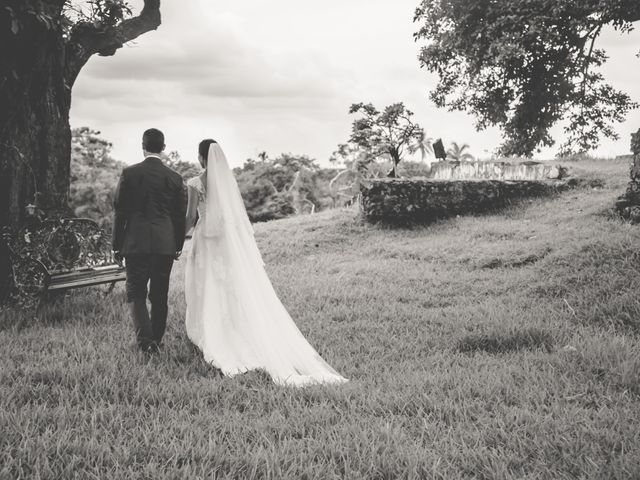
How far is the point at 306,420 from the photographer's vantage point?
3.73 metres

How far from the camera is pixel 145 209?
5.05 m

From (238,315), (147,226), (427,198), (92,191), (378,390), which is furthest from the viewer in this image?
(92,191)

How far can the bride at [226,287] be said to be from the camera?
5082mm

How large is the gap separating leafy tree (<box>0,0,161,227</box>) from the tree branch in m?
0.02

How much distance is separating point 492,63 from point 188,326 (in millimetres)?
10131

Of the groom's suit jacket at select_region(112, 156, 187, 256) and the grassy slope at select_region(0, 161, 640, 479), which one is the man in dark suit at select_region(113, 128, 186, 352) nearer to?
the groom's suit jacket at select_region(112, 156, 187, 256)

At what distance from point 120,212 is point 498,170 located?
14.7m

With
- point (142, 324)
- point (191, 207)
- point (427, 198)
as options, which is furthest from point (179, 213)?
point (427, 198)

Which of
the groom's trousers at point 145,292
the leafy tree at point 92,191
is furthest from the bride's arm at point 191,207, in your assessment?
the leafy tree at point 92,191

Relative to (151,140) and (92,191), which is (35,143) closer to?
(151,140)

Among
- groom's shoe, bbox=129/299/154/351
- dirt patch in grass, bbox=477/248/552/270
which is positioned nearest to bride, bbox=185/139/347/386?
groom's shoe, bbox=129/299/154/351

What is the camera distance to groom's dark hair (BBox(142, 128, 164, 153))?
5.12 meters

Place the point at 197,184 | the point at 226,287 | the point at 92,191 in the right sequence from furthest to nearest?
the point at 92,191 < the point at 197,184 < the point at 226,287

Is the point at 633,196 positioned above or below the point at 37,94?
below
